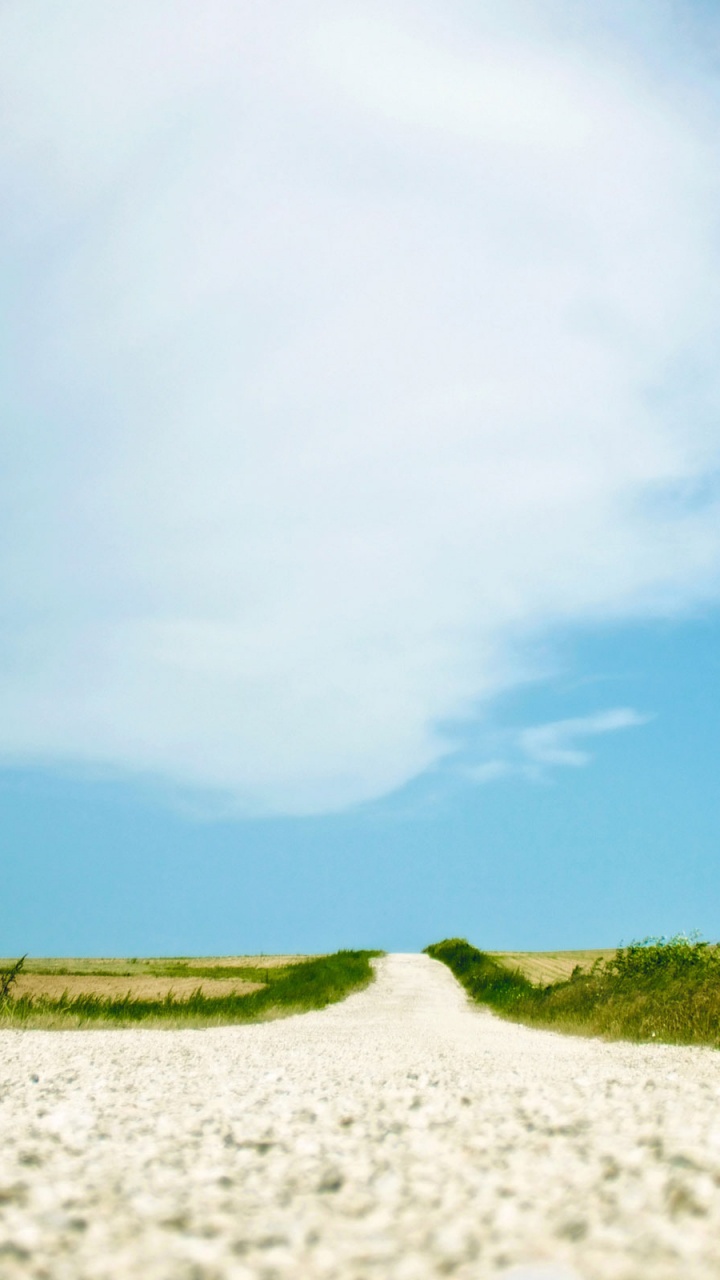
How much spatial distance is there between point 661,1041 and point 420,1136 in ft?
41.9

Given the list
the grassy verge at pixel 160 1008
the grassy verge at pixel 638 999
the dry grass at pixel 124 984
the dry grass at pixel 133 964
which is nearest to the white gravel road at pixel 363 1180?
the grassy verge at pixel 160 1008

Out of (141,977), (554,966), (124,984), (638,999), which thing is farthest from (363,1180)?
(554,966)

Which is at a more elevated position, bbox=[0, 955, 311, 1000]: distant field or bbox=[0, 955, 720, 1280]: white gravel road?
bbox=[0, 955, 720, 1280]: white gravel road

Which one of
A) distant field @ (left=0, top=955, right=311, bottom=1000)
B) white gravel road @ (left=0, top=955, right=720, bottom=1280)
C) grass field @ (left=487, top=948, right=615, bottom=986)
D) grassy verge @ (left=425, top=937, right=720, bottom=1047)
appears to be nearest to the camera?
white gravel road @ (left=0, top=955, right=720, bottom=1280)

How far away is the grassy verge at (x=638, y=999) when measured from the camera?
55.8 ft

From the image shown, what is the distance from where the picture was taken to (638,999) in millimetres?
19891

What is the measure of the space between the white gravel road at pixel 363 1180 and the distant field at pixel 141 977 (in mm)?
20564

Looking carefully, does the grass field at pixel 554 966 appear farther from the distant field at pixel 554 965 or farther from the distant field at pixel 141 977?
the distant field at pixel 141 977

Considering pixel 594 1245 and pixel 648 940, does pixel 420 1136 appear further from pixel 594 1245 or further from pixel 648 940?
pixel 648 940

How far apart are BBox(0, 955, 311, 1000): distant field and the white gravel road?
2056 centimetres

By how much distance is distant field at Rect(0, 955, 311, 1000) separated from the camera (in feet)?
105

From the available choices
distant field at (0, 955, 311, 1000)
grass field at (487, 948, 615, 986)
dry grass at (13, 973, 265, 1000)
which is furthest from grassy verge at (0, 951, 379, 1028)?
grass field at (487, 948, 615, 986)

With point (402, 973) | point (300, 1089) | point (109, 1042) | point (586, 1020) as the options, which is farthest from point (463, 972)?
point (300, 1089)

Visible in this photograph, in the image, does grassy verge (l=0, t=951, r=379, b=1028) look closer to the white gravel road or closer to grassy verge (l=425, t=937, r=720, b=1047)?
grassy verge (l=425, t=937, r=720, b=1047)
